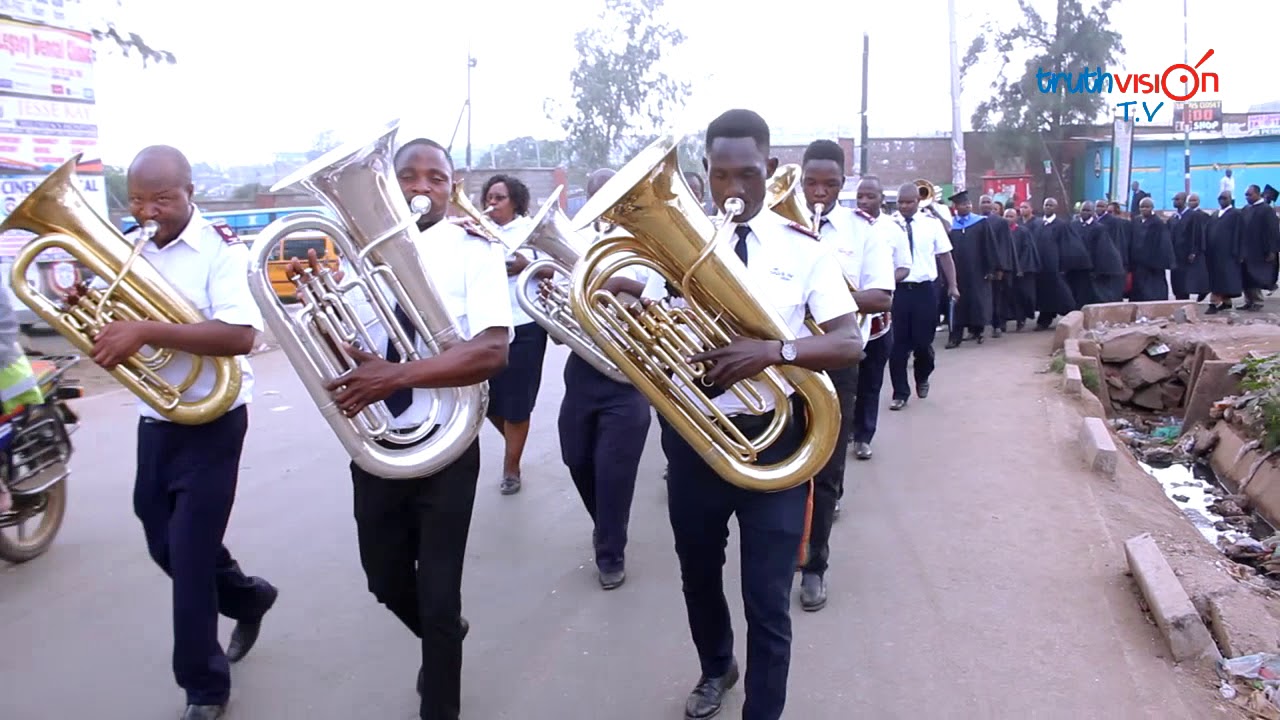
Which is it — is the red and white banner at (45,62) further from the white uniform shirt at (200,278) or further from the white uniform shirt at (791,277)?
the white uniform shirt at (791,277)

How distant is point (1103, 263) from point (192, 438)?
43.5 ft

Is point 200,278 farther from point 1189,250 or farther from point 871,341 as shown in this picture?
point 1189,250

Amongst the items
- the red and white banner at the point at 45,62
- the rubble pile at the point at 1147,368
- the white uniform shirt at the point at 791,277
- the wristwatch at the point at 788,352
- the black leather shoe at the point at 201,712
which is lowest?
the rubble pile at the point at 1147,368

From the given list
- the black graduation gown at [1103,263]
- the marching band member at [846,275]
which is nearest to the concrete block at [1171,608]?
the marching band member at [846,275]

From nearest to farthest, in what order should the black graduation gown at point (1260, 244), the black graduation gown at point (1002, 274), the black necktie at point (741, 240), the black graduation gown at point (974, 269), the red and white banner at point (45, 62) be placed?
the black necktie at point (741, 240) → the black graduation gown at point (974, 269) → the red and white banner at point (45, 62) → the black graduation gown at point (1002, 274) → the black graduation gown at point (1260, 244)

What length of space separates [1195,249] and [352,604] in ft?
46.3

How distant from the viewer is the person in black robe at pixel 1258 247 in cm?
1425

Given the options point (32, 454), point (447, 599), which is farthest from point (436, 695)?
point (32, 454)

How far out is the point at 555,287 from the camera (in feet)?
16.0

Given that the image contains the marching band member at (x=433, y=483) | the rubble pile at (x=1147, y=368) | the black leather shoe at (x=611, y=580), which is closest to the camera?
the marching band member at (x=433, y=483)

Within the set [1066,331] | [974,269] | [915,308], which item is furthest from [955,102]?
[915,308]

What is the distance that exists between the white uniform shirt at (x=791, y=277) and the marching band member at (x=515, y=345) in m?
2.70

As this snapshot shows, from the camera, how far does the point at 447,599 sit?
304cm

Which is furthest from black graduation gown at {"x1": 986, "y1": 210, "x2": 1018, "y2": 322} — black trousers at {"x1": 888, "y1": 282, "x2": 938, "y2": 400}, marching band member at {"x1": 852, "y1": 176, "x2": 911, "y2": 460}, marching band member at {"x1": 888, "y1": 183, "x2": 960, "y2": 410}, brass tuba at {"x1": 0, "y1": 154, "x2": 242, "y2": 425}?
brass tuba at {"x1": 0, "y1": 154, "x2": 242, "y2": 425}
